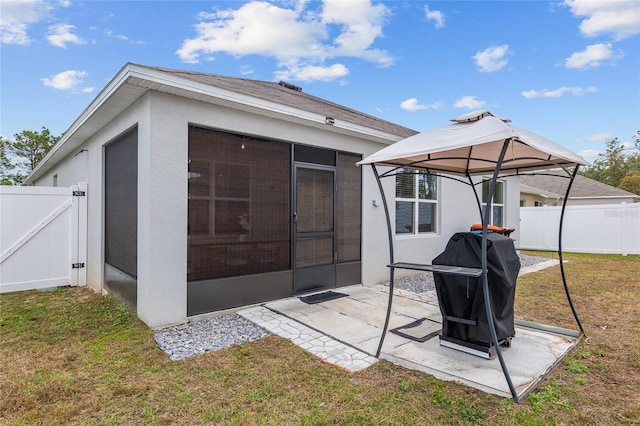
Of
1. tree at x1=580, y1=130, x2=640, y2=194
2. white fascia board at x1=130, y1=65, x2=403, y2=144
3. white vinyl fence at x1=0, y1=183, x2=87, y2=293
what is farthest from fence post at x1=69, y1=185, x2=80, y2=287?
tree at x1=580, y1=130, x2=640, y2=194

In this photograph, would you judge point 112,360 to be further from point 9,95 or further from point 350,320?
point 9,95

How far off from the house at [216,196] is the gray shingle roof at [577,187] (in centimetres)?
1716

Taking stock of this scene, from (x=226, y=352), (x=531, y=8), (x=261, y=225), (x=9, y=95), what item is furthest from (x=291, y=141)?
(x=9, y=95)

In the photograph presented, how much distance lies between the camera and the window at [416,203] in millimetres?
7145

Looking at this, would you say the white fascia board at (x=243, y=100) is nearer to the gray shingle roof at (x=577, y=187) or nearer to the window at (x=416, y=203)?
the window at (x=416, y=203)

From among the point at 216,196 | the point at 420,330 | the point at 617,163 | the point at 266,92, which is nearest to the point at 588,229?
the point at 420,330

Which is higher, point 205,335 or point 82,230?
point 82,230

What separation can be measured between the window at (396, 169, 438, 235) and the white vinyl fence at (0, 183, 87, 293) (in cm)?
638

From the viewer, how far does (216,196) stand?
171 inches

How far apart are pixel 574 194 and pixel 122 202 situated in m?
25.2

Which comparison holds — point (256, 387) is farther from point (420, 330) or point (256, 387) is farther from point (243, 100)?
point (243, 100)

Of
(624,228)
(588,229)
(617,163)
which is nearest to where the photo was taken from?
(624,228)

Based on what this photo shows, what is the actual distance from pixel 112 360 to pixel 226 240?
1.82 meters

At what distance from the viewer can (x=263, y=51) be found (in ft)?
35.8
